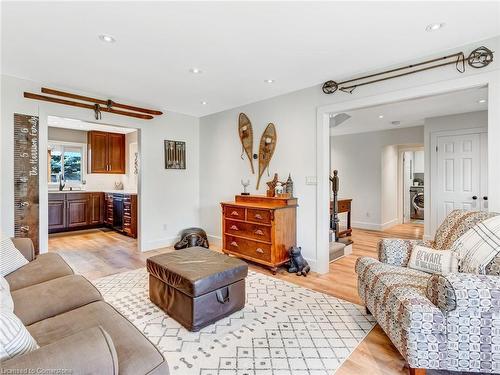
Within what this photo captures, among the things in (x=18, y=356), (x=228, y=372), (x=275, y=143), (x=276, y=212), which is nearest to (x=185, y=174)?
(x=275, y=143)

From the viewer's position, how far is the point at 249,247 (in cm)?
370

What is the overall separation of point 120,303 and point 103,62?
97.0 inches

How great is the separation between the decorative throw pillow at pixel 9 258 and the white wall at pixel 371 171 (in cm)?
641

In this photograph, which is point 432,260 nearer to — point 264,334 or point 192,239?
point 264,334

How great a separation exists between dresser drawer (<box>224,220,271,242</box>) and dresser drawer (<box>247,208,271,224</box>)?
7 centimetres

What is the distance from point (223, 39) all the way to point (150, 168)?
2.87 m

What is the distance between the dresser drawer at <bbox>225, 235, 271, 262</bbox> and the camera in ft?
11.4

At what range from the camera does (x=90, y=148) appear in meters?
6.41

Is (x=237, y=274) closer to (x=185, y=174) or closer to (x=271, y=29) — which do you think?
(x=271, y=29)

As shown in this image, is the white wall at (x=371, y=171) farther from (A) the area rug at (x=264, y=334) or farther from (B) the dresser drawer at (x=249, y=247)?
(A) the area rug at (x=264, y=334)

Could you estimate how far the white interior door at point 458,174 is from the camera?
4629 mm

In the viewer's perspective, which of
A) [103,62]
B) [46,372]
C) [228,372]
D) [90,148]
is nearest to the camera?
[46,372]

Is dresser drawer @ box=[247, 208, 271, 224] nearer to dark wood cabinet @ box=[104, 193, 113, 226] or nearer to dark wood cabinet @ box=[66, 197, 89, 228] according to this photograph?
dark wood cabinet @ box=[104, 193, 113, 226]

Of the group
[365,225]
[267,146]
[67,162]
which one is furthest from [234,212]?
[67,162]
